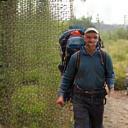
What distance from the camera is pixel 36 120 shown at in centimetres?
757

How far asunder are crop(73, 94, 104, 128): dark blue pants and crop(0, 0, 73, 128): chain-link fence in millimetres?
1152

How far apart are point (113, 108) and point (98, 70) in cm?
594

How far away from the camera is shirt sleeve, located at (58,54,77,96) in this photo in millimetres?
5957

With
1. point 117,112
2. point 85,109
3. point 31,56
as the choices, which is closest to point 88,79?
point 85,109

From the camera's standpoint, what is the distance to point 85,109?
236 inches

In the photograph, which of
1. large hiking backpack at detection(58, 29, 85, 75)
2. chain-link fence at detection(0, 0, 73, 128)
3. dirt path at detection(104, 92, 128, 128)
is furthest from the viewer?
dirt path at detection(104, 92, 128, 128)

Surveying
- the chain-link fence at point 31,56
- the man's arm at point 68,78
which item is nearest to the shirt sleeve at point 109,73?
the man's arm at point 68,78

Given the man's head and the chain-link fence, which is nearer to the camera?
the man's head

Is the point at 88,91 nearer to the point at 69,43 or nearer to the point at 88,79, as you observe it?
the point at 88,79

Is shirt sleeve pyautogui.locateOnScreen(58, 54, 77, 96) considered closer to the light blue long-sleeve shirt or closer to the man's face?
the light blue long-sleeve shirt

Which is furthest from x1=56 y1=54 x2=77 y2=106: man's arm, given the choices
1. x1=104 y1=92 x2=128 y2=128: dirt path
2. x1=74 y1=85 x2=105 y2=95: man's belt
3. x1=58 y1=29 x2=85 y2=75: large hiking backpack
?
x1=104 y1=92 x2=128 y2=128: dirt path

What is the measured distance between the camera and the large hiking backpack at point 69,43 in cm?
629

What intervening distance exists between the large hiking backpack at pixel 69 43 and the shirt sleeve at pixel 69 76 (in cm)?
34

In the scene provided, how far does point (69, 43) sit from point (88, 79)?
2.16ft
